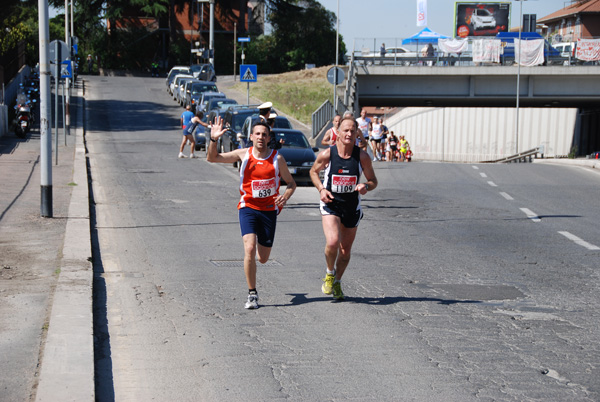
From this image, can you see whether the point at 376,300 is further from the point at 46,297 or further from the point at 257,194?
the point at 46,297

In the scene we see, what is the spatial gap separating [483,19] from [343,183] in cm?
6695

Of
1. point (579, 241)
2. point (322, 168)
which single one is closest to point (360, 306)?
point (322, 168)

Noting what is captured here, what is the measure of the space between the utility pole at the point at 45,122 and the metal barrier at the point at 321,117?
24513 mm

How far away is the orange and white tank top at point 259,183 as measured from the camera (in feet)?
26.0

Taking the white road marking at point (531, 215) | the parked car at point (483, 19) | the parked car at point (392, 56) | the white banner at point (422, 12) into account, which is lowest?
the white road marking at point (531, 215)

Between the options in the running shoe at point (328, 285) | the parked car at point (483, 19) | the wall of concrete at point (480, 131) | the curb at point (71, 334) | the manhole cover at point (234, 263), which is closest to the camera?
the curb at point (71, 334)

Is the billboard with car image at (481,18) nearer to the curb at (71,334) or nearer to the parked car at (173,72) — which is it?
the parked car at (173,72)

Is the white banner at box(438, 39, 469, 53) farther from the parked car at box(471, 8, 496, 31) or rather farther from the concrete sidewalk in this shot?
the concrete sidewalk

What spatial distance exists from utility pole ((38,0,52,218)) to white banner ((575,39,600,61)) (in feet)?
133

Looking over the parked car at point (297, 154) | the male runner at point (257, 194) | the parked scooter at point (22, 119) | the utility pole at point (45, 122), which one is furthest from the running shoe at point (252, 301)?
the parked scooter at point (22, 119)

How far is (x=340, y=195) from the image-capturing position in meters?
8.14

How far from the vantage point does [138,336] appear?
6.78m

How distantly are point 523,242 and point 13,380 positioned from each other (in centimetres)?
848

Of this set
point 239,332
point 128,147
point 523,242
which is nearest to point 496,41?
point 128,147
